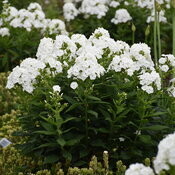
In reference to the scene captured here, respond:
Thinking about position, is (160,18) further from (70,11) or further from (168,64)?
(168,64)

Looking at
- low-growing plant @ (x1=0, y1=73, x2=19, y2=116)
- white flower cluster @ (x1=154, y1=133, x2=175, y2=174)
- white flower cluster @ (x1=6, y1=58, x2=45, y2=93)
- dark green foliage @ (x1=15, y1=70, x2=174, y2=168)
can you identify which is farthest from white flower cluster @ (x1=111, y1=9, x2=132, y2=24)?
white flower cluster @ (x1=154, y1=133, x2=175, y2=174)

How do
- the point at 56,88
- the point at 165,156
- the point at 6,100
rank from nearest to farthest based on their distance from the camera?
the point at 165,156
the point at 56,88
the point at 6,100

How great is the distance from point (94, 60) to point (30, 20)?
11.0 ft

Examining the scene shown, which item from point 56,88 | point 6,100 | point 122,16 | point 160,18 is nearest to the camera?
point 56,88

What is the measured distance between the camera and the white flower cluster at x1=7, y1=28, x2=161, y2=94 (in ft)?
11.4

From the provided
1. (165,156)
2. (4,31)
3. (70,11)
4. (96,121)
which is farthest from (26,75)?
(70,11)

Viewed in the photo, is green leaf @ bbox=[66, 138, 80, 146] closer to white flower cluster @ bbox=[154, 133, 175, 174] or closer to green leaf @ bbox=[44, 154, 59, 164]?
green leaf @ bbox=[44, 154, 59, 164]

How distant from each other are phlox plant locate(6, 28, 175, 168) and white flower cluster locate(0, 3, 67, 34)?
2.71 metres

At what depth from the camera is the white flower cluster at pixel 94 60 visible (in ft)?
11.4

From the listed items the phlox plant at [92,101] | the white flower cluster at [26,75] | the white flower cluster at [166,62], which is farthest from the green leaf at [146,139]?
the white flower cluster at [26,75]

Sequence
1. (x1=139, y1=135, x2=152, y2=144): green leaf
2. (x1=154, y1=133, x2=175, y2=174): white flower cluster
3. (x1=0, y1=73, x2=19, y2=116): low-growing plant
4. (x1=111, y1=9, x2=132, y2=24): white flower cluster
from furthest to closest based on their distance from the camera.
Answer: (x1=111, y1=9, x2=132, y2=24): white flower cluster
(x1=0, y1=73, x2=19, y2=116): low-growing plant
(x1=139, y1=135, x2=152, y2=144): green leaf
(x1=154, y1=133, x2=175, y2=174): white flower cluster

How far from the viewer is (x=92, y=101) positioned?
11.8 feet

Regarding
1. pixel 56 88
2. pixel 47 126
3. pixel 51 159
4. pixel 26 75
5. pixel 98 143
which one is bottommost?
pixel 51 159

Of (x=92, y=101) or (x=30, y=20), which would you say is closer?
(x=92, y=101)
